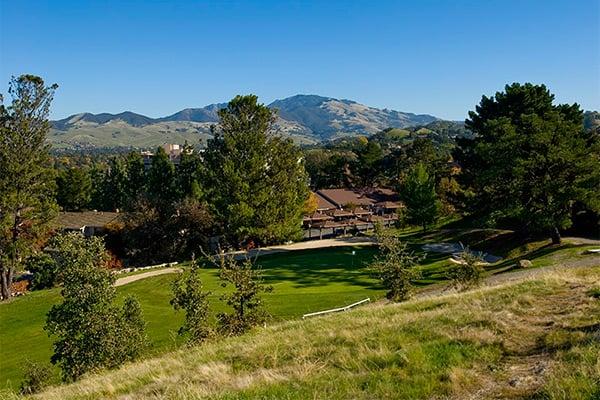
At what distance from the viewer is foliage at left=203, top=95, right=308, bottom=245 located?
50.4m

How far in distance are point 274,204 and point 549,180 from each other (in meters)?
25.8

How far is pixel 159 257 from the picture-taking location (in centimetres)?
5612

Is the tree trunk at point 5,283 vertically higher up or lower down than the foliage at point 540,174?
lower down

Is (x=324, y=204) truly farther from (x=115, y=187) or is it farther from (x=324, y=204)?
(x=115, y=187)

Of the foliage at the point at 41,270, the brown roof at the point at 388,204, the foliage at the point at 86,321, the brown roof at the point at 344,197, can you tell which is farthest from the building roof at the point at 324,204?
the foliage at the point at 86,321

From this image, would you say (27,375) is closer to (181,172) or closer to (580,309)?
(580,309)

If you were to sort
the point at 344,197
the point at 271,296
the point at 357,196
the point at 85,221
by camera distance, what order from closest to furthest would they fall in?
the point at 271,296 < the point at 85,221 < the point at 344,197 < the point at 357,196

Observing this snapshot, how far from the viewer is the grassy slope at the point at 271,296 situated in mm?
22656

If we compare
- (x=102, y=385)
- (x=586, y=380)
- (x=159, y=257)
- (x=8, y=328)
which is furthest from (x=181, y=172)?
(x=586, y=380)

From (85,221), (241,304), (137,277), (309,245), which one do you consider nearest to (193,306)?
(241,304)

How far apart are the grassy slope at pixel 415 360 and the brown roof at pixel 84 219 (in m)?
55.1

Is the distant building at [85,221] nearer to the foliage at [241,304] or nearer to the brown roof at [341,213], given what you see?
the brown roof at [341,213]

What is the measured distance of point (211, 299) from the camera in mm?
28906

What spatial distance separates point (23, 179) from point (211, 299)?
62.8 feet
